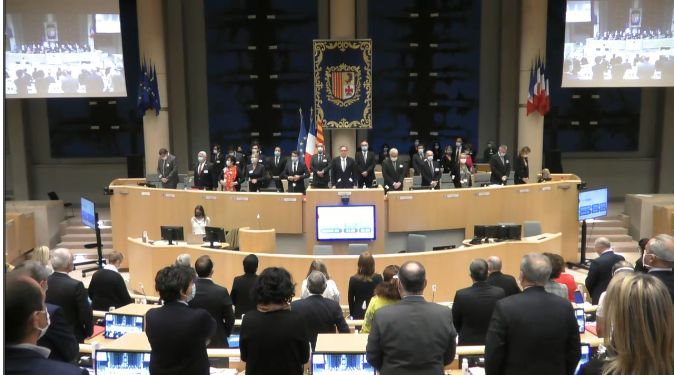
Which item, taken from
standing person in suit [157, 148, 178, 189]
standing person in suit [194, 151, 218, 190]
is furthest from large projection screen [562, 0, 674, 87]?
standing person in suit [157, 148, 178, 189]

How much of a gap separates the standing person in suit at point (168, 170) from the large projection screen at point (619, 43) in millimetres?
9071

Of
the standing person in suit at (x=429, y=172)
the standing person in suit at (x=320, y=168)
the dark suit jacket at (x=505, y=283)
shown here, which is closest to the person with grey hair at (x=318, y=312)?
the dark suit jacket at (x=505, y=283)

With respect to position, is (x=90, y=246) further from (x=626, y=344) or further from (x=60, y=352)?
(x=626, y=344)

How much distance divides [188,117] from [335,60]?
4.94 m

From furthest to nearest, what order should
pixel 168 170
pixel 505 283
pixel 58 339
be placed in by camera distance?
pixel 168 170, pixel 505 283, pixel 58 339

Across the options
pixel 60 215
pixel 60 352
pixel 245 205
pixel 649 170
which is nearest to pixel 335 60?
pixel 245 205

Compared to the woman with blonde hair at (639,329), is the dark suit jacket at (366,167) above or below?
below

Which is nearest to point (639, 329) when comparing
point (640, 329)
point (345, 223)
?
point (640, 329)

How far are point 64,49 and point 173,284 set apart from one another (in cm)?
1292

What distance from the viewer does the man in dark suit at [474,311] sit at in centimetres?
492

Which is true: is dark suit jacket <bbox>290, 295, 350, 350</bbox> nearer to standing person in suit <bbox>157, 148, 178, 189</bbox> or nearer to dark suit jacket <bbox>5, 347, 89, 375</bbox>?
dark suit jacket <bbox>5, 347, 89, 375</bbox>

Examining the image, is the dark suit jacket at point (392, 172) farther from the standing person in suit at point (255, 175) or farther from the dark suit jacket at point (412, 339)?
the dark suit jacket at point (412, 339)

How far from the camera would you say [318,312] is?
4.93 metres

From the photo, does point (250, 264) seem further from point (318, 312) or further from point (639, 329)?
point (639, 329)
